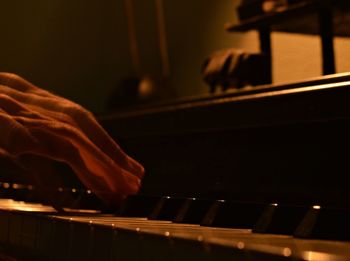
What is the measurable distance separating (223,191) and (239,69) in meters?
1.10

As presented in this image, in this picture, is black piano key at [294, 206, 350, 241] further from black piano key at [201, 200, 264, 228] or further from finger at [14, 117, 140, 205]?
finger at [14, 117, 140, 205]

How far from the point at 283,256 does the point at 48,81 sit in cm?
417

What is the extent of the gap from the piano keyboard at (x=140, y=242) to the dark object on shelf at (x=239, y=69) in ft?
4.75

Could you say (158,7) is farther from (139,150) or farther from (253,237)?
(253,237)

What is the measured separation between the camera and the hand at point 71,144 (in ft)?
3.01

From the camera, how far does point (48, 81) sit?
4.48m

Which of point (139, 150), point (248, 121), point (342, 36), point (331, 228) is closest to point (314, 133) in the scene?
point (248, 121)

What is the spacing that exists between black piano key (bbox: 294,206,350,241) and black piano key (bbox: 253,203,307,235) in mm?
32

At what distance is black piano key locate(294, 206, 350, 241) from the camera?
555mm

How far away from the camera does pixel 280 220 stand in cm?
62

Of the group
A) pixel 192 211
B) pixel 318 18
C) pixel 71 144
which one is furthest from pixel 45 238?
pixel 318 18

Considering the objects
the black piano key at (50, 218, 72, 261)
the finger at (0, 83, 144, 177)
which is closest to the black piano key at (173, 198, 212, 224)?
the black piano key at (50, 218, 72, 261)

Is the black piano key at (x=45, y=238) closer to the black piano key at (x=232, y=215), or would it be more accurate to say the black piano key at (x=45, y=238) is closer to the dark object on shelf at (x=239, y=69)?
the black piano key at (x=232, y=215)

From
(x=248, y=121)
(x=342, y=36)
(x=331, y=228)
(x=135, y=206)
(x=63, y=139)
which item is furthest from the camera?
(x=342, y=36)
